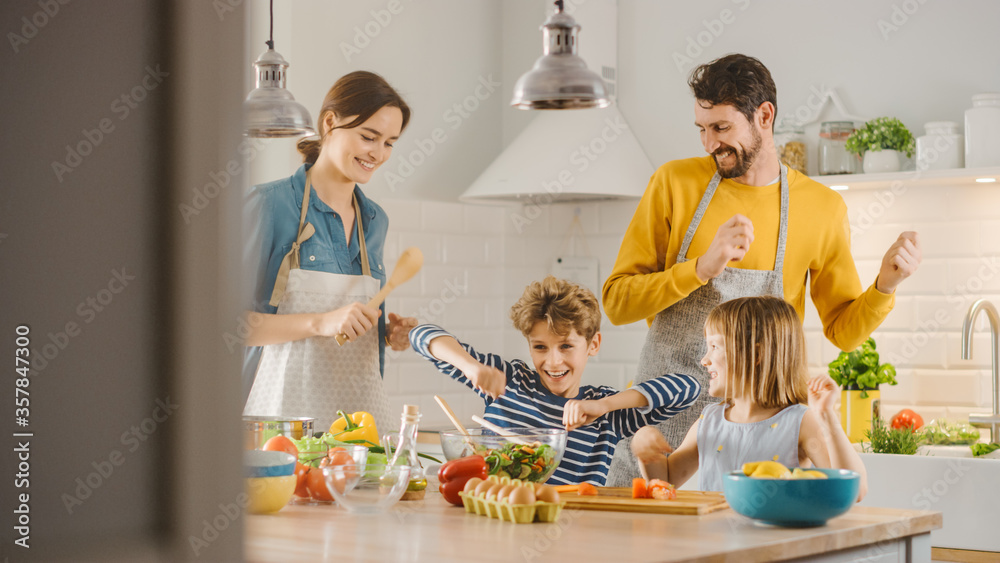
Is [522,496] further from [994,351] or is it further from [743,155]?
[994,351]

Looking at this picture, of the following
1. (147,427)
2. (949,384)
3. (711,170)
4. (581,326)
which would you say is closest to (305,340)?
(581,326)

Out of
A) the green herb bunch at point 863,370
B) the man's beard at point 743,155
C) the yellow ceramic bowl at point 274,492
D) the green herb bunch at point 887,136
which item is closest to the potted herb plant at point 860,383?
the green herb bunch at point 863,370

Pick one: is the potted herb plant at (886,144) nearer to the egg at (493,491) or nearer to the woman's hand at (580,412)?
the woman's hand at (580,412)

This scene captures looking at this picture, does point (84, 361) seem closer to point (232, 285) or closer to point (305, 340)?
point (232, 285)

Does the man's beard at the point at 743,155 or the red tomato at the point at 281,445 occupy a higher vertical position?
the man's beard at the point at 743,155

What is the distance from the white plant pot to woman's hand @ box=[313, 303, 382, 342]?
1695 millimetres

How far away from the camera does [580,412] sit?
1901 millimetres

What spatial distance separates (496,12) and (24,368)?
13.5ft

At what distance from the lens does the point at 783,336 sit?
189 centimetres

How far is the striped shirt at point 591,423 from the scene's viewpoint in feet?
6.83

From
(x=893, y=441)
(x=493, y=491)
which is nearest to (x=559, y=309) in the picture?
(x=493, y=491)

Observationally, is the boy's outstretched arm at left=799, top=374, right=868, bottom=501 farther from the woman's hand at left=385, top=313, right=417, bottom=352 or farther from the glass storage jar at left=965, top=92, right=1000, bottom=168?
the glass storage jar at left=965, top=92, right=1000, bottom=168

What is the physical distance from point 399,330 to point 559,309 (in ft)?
1.65

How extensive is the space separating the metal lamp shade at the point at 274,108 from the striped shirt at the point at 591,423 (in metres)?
0.57
